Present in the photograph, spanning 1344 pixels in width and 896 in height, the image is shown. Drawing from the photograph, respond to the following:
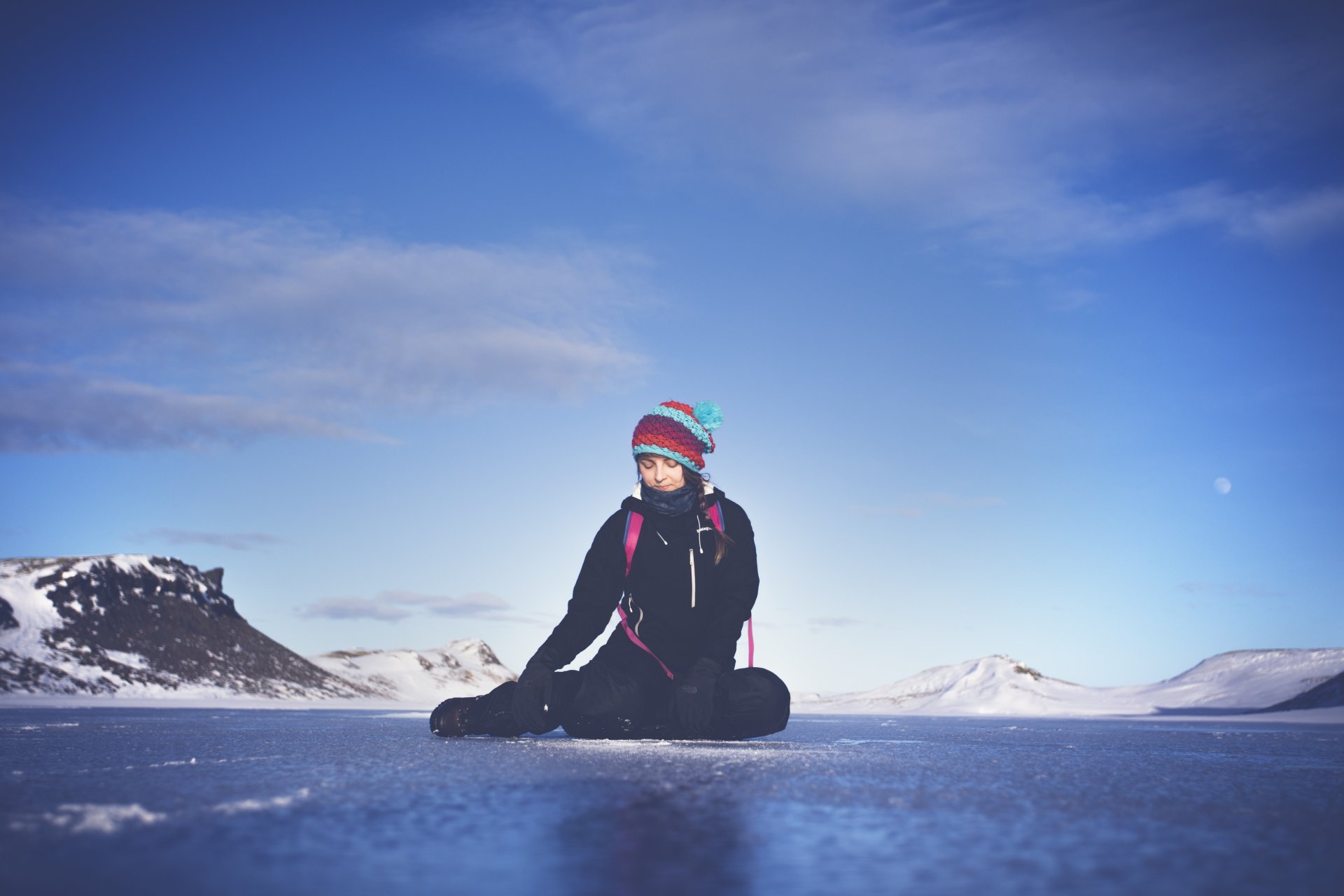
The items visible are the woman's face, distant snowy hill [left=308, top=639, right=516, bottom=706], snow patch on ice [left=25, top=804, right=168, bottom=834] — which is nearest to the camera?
snow patch on ice [left=25, top=804, right=168, bottom=834]

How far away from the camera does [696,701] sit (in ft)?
11.2

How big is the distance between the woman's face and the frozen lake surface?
164cm

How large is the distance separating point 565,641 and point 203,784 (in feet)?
7.12

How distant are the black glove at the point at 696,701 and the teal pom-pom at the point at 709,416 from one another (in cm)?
132

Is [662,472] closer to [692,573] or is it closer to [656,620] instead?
[692,573]

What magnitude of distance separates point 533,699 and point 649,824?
224 cm

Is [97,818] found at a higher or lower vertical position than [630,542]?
lower

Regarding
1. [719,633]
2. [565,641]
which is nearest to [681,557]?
[719,633]

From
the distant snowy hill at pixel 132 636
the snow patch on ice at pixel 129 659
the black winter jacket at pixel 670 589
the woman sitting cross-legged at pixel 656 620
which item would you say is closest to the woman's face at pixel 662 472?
the woman sitting cross-legged at pixel 656 620

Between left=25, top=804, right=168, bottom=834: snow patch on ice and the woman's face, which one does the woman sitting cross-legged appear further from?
left=25, top=804, right=168, bottom=834: snow patch on ice

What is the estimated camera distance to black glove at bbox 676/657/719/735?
3389 millimetres

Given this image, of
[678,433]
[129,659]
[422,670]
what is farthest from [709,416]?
[422,670]

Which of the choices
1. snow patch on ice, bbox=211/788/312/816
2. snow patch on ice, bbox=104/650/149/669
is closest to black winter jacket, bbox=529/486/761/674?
snow patch on ice, bbox=211/788/312/816

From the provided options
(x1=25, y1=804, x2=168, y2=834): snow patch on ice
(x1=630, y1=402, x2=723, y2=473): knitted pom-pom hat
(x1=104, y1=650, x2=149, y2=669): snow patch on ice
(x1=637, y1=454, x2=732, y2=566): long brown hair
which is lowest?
(x1=25, y1=804, x2=168, y2=834): snow patch on ice
